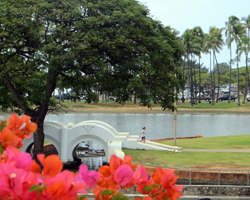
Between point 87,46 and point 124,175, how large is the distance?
15.9 m

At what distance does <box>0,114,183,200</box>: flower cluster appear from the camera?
6.11 feet

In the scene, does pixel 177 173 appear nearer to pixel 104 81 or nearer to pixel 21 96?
pixel 104 81

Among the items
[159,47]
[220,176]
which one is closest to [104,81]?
[159,47]

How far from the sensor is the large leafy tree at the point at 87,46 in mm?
18125

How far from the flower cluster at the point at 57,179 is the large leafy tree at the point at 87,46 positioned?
15.3 m

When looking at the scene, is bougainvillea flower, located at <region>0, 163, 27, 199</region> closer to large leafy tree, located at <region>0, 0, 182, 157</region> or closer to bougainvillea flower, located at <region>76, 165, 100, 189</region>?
bougainvillea flower, located at <region>76, 165, 100, 189</region>

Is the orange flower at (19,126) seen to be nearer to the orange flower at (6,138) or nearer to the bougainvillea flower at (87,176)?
the orange flower at (6,138)

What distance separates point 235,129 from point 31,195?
45841 millimetres

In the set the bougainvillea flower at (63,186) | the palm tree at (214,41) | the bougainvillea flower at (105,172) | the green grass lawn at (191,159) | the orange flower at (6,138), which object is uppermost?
the palm tree at (214,41)

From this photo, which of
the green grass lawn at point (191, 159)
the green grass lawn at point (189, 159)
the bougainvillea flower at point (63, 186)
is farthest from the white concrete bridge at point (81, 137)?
the bougainvillea flower at point (63, 186)

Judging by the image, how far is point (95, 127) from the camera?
24375 millimetres

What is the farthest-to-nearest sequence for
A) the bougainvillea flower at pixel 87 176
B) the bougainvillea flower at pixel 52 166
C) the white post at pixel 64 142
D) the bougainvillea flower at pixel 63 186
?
the white post at pixel 64 142, the bougainvillea flower at pixel 87 176, the bougainvillea flower at pixel 52 166, the bougainvillea flower at pixel 63 186

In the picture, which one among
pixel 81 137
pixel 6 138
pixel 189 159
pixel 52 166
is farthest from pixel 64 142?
pixel 52 166

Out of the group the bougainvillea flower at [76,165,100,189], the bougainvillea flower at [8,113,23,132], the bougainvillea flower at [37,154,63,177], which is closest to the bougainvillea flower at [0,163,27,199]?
the bougainvillea flower at [37,154,63,177]
